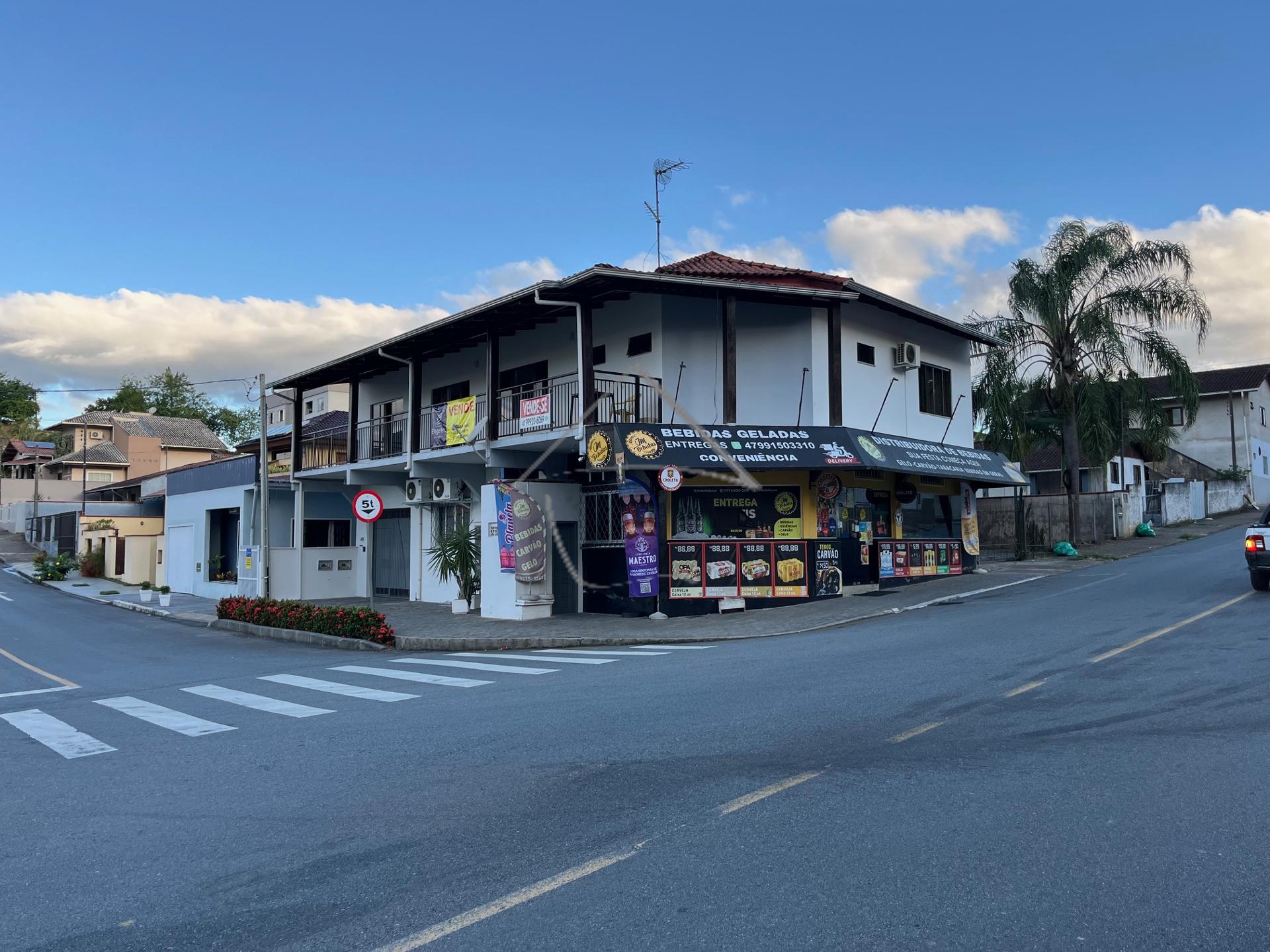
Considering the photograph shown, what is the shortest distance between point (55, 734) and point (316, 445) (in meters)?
22.6

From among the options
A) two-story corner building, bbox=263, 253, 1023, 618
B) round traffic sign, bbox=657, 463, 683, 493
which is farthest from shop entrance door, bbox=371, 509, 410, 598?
round traffic sign, bbox=657, 463, 683, 493

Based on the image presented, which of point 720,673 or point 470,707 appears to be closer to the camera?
point 470,707

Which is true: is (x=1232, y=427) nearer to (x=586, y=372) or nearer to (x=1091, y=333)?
(x=1091, y=333)

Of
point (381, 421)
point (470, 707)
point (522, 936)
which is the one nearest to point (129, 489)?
point (381, 421)

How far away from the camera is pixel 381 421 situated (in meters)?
26.1

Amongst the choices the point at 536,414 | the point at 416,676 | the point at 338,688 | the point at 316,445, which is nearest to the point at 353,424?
the point at 316,445

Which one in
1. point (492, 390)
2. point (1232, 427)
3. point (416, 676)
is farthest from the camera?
point (1232, 427)

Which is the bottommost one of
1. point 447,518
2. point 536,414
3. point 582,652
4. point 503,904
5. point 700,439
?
point 582,652

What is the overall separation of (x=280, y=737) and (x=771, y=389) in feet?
→ 47.7

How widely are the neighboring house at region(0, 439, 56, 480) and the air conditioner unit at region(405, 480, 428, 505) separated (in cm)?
5254

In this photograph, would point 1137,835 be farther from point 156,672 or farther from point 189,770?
point 156,672

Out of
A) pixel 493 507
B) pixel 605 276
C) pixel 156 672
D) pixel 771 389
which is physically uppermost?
pixel 605 276

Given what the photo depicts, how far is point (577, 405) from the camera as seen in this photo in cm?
1923

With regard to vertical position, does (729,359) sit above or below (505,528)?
above
